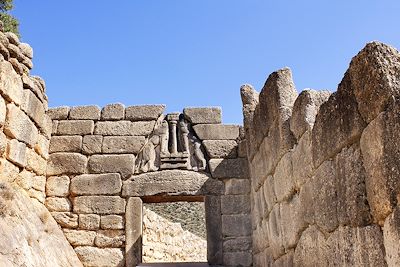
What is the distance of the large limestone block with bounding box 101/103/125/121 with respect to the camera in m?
6.98

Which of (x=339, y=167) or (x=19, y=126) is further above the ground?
(x=19, y=126)

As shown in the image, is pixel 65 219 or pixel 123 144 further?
pixel 123 144

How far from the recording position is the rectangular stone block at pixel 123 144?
6801 millimetres

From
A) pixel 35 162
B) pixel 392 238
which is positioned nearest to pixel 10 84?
pixel 35 162

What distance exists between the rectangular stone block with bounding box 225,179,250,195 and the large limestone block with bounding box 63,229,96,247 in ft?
6.87

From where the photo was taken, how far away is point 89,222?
21.1 ft

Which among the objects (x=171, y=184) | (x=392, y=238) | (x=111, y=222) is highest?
(x=171, y=184)

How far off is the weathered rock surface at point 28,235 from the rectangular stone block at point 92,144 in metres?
1.08

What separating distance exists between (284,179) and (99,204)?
3309 mm

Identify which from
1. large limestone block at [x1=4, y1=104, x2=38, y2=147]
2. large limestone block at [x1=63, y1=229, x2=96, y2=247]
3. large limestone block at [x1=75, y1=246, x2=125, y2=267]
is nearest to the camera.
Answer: large limestone block at [x1=4, y1=104, x2=38, y2=147]

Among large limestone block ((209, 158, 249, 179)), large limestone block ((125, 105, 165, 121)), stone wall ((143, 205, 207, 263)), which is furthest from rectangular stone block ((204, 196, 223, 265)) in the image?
stone wall ((143, 205, 207, 263))

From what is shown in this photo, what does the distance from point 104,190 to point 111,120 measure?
3.74 feet

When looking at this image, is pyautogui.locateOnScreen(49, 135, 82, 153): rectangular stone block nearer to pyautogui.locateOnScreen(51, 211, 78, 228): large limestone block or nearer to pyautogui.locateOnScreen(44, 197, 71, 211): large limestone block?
pyautogui.locateOnScreen(44, 197, 71, 211): large limestone block

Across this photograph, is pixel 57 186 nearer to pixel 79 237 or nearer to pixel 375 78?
pixel 79 237
